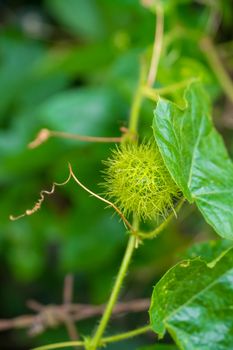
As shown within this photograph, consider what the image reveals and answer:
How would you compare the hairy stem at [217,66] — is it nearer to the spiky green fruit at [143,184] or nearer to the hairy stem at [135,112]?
the hairy stem at [135,112]

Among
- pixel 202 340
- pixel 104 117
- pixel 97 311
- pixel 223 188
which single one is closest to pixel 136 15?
pixel 104 117

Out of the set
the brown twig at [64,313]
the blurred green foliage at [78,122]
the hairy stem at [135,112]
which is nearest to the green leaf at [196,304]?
the hairy stem at [135,112]

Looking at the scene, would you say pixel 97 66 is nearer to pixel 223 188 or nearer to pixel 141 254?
pixel 141 254

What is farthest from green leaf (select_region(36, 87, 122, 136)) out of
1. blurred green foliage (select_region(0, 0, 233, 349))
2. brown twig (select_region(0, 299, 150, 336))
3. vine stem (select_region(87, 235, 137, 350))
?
vine stem (select_region(87, 235, 137, 350))

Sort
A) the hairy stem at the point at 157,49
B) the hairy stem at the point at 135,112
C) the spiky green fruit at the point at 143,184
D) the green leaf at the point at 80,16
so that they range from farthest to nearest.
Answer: the green leaf at the point at 80,16 → the hairy stem at the point at 157,49 → the hairy stem at the point at 135,112 → the spiky green fruit at the point at 143,184

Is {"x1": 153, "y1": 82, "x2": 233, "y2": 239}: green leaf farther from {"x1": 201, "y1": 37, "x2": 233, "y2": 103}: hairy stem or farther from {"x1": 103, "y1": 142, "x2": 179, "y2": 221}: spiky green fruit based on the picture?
{"x1": 201, "y1": 37, "x2": 233, "y2": 103}: hairy stem

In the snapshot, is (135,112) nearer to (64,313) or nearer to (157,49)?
(157,49)
